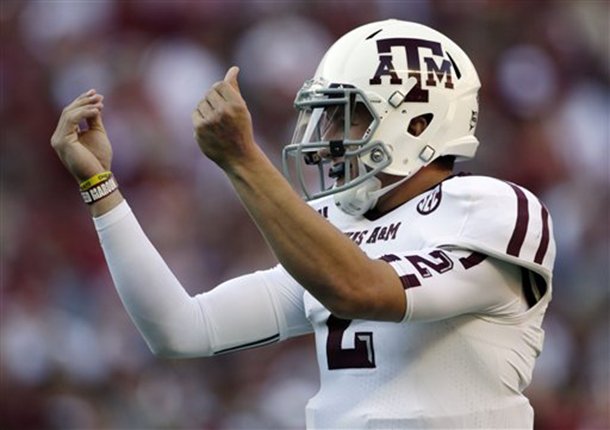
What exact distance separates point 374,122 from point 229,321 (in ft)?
1.64

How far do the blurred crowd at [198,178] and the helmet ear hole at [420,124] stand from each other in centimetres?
291

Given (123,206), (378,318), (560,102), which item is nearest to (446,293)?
(378,318)

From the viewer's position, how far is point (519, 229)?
8.29 feet

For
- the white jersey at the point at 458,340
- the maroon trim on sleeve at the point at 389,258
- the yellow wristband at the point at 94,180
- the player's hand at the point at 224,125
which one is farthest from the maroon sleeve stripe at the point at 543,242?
the yellow wristband at the point at 94,180

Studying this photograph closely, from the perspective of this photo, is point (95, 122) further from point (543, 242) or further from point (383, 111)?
point (543, 242)

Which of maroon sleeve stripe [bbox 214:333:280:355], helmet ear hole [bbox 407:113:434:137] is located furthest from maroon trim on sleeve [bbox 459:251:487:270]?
maroon sleeve stripe [bbox 214:333:280:355]

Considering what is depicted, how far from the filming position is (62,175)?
593cm

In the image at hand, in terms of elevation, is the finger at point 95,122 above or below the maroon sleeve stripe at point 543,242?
above

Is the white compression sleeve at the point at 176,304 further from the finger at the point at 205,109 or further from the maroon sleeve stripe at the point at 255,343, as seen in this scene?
the finger at the point at 205,109

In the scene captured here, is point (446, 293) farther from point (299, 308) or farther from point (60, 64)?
point (60, 64)

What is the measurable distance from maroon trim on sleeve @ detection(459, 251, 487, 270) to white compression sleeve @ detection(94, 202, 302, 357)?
53cm

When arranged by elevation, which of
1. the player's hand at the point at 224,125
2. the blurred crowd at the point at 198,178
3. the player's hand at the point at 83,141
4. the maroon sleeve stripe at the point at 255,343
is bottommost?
the blurred crowd at the point at 198,178

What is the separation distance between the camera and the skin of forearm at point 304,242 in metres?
2.30

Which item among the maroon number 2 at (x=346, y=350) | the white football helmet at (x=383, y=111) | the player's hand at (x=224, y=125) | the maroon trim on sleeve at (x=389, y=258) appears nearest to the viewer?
the player's hand at (x=224, y=125)
